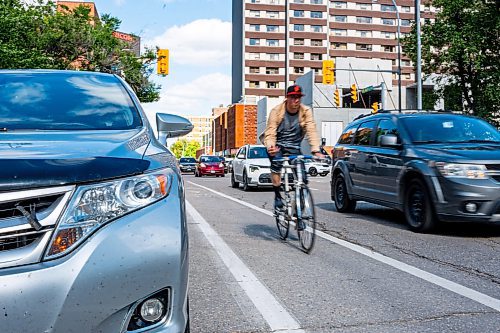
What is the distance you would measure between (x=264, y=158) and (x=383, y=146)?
9.99 metres

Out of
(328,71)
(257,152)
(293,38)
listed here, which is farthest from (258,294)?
(293,38)

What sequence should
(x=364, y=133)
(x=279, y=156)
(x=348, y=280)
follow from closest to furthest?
(x=348, y=280), (x=279, y=156), (x=364, y=133)

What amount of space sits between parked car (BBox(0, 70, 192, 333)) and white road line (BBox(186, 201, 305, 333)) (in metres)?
1.12

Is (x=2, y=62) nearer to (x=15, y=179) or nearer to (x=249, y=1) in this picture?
(x=15, y=179)

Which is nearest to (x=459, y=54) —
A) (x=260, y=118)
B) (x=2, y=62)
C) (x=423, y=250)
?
(x=2, y=62)

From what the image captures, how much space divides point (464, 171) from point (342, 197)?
3536 millimetres

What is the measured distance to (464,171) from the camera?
22.5ft

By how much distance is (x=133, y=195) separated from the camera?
232 cm

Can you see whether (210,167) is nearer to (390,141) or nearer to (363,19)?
(390,141)

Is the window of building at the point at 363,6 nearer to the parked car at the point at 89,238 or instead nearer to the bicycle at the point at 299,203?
the bicycle at the point at 299,203

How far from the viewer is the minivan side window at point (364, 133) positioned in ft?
30.4

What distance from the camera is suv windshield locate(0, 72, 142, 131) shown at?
335 cm

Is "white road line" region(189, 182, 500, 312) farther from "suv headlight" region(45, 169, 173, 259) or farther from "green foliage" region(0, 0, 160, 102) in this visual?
"green foliage" region(0, 0, 160, 102)

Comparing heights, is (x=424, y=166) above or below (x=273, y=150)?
below
